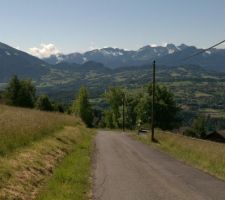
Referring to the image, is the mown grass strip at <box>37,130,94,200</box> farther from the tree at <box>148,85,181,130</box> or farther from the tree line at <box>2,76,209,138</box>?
the tree at <box>148,85,181,130</box>

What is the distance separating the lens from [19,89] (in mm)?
114562

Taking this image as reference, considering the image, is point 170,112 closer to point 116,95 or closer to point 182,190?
point 116,95

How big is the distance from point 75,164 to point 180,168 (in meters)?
5.61

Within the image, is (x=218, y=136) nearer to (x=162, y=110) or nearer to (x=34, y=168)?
(x=162, y=110)

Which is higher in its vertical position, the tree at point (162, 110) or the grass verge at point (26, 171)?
the tree at point (162, 110)

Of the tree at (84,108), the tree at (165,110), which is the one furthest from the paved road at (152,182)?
the tree at (84,108)

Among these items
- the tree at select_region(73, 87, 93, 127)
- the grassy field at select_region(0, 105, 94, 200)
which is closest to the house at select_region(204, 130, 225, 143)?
the tree at select_region(73, 87, 93, 127)

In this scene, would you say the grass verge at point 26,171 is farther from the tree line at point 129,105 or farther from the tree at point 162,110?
the tree at point 162,110

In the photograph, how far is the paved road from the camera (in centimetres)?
1747

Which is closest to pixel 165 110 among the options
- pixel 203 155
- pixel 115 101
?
pixel 115 101

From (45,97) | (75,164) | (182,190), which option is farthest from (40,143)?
(45,97)

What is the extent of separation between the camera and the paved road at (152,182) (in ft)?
57.3

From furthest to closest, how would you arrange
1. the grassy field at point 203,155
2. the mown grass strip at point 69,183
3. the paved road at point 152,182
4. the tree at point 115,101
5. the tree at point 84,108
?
the tree at point 115,101 < the tree at point 84,108 < the grassy field at point 203,155 < the paved road at point 152,182 < the mown grass strip at point 69,183

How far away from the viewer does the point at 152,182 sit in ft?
67.8
